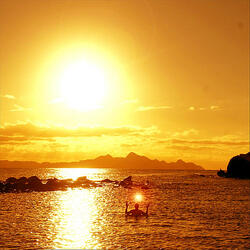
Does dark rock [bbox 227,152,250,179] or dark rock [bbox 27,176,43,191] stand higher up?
dark rock [bbox 227,152,250,179]

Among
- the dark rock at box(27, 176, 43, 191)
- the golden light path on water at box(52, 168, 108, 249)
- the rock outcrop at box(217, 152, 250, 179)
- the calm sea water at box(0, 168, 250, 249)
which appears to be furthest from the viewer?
the rock outcrop at box(217, 152, 250, 179)

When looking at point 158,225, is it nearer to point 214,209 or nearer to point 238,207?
point 214,209

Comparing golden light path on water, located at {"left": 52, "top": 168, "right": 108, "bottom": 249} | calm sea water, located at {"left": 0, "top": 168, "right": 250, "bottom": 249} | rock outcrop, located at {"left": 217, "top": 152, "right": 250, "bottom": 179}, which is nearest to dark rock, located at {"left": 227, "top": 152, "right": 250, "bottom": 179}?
rock outcrop, located at {"left": 217, "top": 152, "right": 250, "bottom": 179}

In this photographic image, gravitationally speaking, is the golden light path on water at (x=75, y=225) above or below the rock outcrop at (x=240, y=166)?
below

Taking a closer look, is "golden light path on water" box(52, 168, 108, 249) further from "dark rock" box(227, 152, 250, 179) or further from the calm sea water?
"dark rock" box(227, 152, 250, 179)

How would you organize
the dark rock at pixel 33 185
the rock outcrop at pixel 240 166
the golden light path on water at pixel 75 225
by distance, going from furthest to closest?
1. the rock outcrop at pixel 240 166
2. the dark rock at pixel 33 185
3. the golden light path on water at pixel 75 225

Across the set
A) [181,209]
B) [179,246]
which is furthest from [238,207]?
[179,246]

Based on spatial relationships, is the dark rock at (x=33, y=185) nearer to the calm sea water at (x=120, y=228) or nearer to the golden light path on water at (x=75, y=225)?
the golden light path on water at (x=75, y=225)

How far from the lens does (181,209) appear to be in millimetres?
50938

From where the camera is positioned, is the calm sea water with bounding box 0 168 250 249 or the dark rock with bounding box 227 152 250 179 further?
the dark rock with bounding box 227 152 250 179

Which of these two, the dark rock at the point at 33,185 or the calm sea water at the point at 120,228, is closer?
the calm sea water at the point at 120,228

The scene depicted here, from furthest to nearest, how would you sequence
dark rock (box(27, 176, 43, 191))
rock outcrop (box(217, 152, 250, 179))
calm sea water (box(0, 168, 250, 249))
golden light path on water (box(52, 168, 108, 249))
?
rock outcrop (box(217, 152, 250, 179)), dark rock (box(27, 176, 43, 191)), calm sea water (box(0, 168, 250, 249)), golden light path on water (box(52, 168, 108, 249))

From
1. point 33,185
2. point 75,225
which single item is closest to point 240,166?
point 33,185

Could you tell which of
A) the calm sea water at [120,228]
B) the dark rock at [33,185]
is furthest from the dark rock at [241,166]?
the calm sea water at [120,228]
